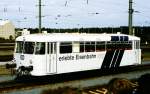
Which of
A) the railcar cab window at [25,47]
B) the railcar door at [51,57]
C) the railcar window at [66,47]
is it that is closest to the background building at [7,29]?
the railcar cab window at [25,47]

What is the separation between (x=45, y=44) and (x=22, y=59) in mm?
1522

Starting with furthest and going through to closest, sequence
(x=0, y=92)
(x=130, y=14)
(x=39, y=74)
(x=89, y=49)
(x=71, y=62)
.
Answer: (x=130, y=14)
(x=89, y=49)
(x=71, y=62)
(x=39, y=74)
(x=0, y=92)

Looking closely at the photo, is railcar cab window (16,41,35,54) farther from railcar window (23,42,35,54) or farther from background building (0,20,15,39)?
background building (0,20,15,39)

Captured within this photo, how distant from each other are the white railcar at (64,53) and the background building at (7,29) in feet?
315

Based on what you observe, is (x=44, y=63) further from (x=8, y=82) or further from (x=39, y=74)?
(x=8, y=82)

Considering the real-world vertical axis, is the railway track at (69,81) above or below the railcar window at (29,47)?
below

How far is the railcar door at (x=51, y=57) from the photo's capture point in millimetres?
20766

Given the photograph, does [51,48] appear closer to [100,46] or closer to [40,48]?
[40,48]

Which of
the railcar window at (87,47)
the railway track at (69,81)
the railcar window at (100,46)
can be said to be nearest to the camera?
the railway track at (69,81)

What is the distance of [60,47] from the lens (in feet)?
70.4

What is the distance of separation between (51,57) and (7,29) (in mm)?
104443

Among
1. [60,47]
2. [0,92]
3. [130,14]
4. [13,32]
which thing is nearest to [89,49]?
[60,47]

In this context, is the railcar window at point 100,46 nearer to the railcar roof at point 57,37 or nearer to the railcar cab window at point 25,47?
the railcar roof at point 57,37

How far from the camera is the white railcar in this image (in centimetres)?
2070
